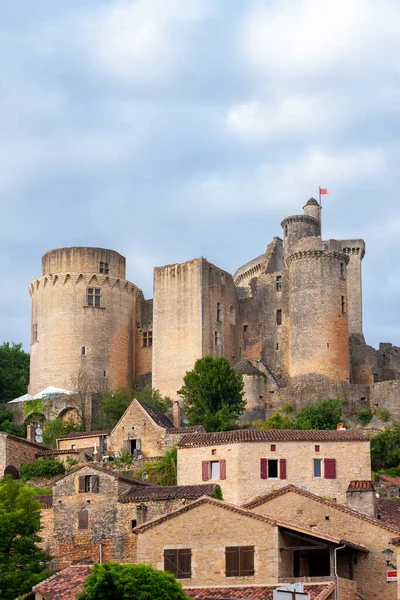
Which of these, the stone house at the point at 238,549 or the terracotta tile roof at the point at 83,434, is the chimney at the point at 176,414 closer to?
the terracotta tile roof at the point at 83,434

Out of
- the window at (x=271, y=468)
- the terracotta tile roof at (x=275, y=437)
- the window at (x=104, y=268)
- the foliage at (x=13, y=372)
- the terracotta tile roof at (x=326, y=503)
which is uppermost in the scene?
the window at (x=104, y=268)

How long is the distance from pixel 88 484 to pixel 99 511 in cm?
158

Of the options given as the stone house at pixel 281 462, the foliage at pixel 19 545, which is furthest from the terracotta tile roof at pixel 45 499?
the stone house at pixel 281 462

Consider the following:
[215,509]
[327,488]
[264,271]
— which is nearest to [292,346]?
[264,271]

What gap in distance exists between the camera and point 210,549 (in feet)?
147

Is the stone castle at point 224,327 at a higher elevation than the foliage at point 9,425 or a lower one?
higher

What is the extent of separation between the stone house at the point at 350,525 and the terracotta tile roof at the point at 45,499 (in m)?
13.7

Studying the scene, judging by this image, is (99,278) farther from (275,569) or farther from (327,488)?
(275,569)

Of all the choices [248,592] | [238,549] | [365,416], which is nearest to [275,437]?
[238,549]

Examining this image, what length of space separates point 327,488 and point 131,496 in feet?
29.4

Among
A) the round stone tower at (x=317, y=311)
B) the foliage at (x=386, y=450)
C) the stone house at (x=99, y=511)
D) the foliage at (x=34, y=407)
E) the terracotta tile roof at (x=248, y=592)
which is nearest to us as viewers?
the terracotta tile roof at (x=248, y=592)

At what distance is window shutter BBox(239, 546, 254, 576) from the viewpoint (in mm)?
44000

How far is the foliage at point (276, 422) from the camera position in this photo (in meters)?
78.9

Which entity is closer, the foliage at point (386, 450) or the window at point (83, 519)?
the window at point (83, 519)
